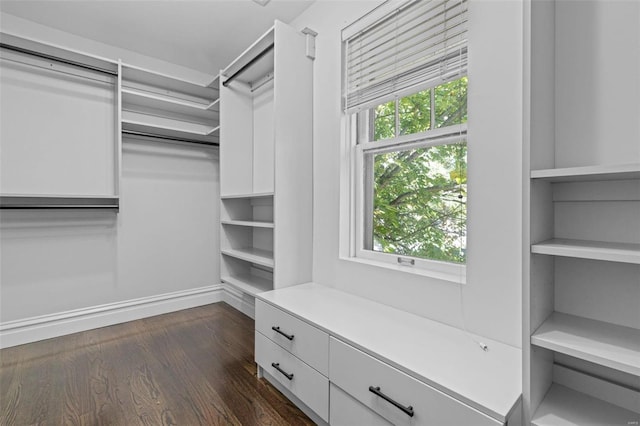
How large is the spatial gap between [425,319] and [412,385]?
1.77 feet

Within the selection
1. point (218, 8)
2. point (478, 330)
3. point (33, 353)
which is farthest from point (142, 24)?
point (478, 330)

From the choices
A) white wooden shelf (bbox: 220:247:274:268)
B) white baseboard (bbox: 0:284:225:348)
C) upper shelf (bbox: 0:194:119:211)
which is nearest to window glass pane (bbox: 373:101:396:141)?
white wooden shelf (bbox: 220:247:274:268)

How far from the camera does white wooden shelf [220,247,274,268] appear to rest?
2373mm

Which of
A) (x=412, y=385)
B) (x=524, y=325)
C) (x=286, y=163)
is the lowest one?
(x=412, y=385)

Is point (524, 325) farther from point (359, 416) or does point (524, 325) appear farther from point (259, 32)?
point (259, 32)

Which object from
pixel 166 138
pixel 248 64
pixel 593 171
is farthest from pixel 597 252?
pixel 166 138

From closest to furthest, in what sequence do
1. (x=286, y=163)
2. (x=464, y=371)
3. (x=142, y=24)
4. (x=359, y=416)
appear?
(x=464, y=371)
(x=359, y=416)
(x=286, y=163)
(x=142, y=24)

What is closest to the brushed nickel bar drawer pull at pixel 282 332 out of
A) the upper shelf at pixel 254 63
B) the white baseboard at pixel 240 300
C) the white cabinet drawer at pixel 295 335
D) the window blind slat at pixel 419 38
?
the white cabinet drawer at pixel 295 335

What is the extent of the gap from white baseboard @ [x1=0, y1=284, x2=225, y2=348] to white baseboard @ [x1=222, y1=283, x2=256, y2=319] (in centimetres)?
10

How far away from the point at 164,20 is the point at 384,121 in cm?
203

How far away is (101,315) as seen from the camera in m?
2.85

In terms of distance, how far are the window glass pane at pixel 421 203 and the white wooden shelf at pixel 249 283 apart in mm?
1036

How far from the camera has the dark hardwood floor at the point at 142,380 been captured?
167cm

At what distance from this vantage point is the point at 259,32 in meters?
2.78
